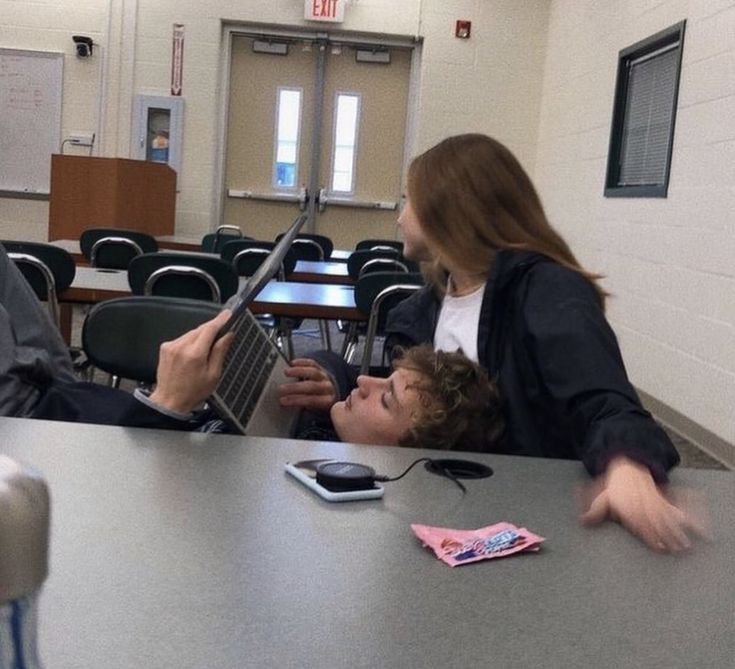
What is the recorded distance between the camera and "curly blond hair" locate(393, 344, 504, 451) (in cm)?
130

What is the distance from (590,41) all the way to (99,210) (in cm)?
371

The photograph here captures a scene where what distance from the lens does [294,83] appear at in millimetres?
7754

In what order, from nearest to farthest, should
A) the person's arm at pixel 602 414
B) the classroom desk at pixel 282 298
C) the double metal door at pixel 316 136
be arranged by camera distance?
the person's arm at pixel 602 414, the classroom desk at pixel 282 298, the double metal door at pixel 316 136

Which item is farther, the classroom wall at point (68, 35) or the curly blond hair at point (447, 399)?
the classroom wall at point (68, 35)

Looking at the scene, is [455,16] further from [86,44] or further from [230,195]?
[86,44]

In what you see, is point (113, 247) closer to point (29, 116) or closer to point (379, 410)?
point (29, 116)

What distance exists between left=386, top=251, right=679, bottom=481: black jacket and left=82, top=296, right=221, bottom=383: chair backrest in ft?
2.48

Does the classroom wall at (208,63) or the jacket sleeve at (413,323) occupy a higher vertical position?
the classroom wall at (208,63)

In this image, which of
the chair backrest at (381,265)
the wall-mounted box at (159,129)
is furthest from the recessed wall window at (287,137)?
the chair backrest at (381,265)

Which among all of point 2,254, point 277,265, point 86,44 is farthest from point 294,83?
point 277,265

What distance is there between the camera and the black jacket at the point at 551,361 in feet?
4.02

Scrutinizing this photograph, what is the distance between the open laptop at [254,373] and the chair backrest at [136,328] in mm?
449

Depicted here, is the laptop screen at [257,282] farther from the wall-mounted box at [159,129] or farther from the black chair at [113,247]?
the wall-mounted box at [159,129]

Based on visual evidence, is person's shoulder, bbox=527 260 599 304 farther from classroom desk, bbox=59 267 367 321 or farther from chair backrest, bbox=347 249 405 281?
chair backrest, bbox=347 249 405 281
